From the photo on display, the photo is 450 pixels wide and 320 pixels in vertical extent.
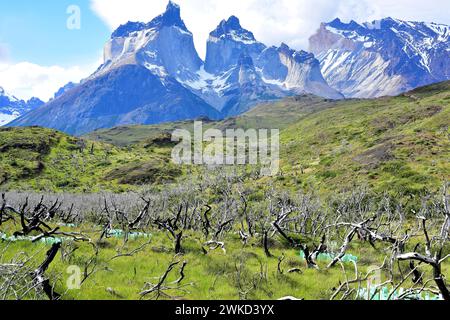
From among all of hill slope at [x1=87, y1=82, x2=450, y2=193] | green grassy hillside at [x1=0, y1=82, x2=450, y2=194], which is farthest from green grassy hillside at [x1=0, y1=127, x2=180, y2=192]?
hill slope at [x1=87, y1=82, x2=450, y2=193]

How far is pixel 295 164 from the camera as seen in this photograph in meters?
92.1

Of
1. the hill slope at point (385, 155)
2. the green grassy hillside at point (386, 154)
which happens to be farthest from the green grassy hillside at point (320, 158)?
the hill slope at point (385, 155)

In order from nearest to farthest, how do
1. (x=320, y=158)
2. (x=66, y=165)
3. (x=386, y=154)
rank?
(x=386, y=154) < (x=320, y=158) < (x=66, y=165)

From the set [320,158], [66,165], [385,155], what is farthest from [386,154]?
[66,165]

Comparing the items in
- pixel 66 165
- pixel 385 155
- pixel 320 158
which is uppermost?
pixel 320 158

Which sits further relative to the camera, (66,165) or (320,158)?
(66,165)

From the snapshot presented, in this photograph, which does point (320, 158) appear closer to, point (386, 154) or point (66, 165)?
point (386, 154)

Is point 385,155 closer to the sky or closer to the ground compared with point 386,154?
closer to the ground

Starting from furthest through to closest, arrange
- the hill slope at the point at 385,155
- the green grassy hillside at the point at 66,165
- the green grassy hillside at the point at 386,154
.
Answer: the green grassy hillside at the point at 66,165 → the hill slope at the point at 385,155 → the green grassy hillside at the point at 386,154

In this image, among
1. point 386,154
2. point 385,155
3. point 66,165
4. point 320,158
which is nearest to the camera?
point 385,155

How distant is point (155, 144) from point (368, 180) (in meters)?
112

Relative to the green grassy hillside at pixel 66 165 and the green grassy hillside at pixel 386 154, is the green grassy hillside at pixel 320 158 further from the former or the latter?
the green grassy hillside at pixel 66 165
